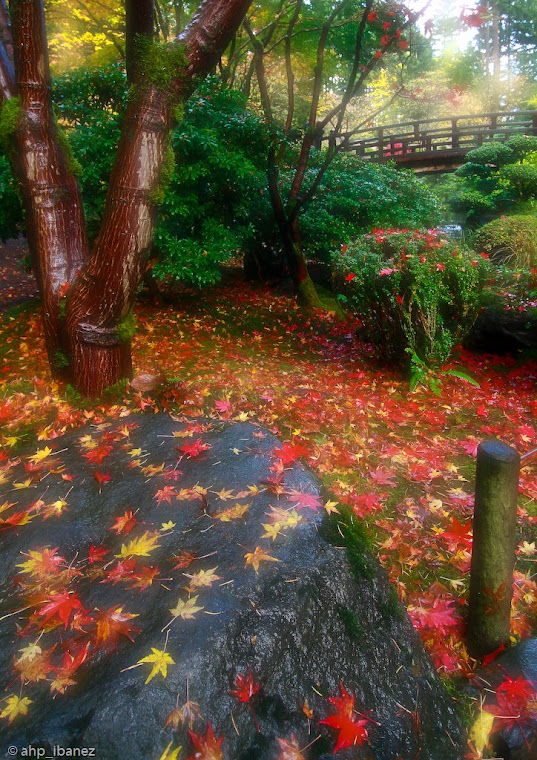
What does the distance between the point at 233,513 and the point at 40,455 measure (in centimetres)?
172

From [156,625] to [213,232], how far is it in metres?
5.75

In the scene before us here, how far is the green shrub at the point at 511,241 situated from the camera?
8.88m

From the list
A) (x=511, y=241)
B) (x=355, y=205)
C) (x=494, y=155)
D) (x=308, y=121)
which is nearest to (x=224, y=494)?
(x=355, y=205)

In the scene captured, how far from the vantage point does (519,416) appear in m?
5.21

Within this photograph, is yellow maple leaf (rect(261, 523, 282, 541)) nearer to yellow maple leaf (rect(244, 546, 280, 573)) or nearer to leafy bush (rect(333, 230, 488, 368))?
yellow maple leaf (rect(244, 546, 280, 573))

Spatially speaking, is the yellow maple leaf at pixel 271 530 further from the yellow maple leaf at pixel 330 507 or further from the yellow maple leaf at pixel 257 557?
the yellow maple leaf at pixel 330 507

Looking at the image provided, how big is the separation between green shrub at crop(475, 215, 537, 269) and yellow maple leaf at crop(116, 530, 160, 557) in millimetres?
8634

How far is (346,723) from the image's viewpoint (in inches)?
77.4

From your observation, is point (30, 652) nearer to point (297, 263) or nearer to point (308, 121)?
point (297, 263)

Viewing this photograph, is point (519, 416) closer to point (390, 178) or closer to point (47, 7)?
point (390, 178)

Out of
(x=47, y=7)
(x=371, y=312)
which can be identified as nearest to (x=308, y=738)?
(x=371, y=312)

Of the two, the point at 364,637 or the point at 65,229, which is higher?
the point at 65,229

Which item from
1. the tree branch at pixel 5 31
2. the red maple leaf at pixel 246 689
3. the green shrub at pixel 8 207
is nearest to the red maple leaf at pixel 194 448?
the red maple leaf at pixel 246 689

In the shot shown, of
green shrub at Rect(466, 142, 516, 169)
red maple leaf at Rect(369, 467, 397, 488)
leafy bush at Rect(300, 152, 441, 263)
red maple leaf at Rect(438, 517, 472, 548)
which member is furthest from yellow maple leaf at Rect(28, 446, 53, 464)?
green shrub at Rect(466, 142, 516, 169)
